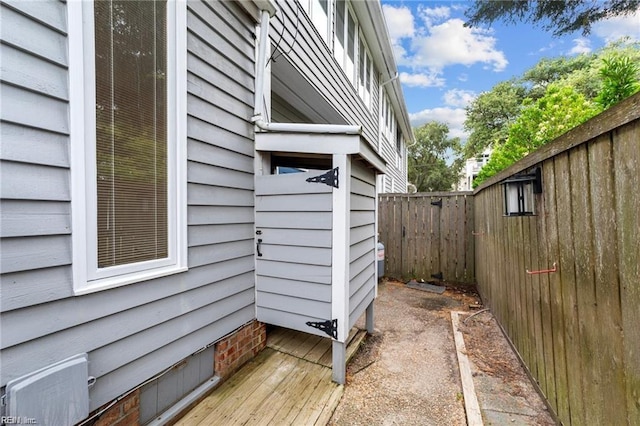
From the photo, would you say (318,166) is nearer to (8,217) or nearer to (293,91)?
(293,91)

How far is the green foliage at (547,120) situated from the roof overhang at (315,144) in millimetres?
4231

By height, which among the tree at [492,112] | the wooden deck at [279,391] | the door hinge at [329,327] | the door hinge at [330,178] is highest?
the tree at [492,112]

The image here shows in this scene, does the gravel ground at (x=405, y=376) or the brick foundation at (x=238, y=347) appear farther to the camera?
the brick foundation at (x=238, y=347)

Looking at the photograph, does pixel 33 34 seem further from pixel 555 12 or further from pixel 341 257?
pixel 555 12

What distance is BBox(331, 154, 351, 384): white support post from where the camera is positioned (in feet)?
7.93

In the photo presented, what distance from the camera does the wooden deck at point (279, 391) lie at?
6.72ft

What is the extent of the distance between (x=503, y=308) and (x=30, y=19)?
4.44 m

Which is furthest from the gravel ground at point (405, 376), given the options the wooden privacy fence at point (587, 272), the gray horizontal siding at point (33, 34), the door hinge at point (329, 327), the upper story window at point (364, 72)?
the upper story window at point (364, 72)

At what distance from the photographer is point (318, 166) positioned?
3.96 meters

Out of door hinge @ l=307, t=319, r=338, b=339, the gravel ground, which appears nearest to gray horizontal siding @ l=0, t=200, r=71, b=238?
door hinge @ l=307, t=319, r=338, b=339

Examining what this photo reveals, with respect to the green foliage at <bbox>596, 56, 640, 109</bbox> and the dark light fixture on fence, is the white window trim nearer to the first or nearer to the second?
the dark light fixture on fence

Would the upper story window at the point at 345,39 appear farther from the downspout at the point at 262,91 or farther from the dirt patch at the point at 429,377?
the dirt patch at the point at 429,377

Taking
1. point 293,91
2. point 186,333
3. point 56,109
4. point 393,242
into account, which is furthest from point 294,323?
point 393,242

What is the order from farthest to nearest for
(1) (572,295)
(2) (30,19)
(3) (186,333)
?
(3) (186,333)
(1) (572,295)
(2) (30,19)
